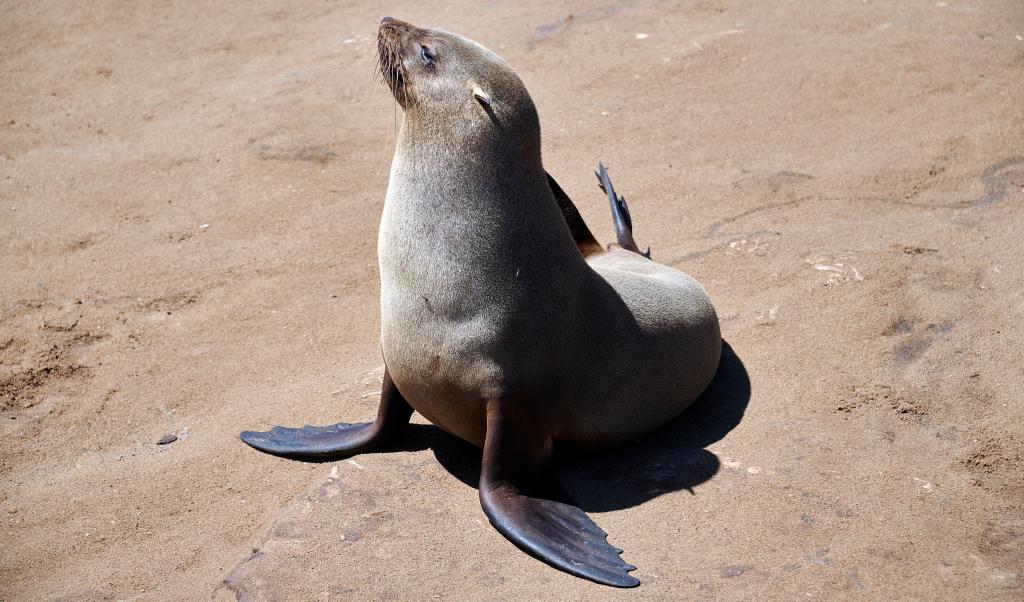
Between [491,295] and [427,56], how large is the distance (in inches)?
37.8

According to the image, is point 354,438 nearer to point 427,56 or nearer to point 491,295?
point 491,295

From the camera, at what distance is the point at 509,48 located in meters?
8.70

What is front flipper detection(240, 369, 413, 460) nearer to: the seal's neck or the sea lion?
the sea lion

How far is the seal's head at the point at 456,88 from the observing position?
379cm

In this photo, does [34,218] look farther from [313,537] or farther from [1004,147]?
[1004,147]

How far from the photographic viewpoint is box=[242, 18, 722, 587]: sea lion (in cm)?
378

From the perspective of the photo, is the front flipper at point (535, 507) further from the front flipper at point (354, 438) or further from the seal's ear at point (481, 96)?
the seal's ear at point (481, 96)

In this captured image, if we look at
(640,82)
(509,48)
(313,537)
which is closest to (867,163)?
(640,82)

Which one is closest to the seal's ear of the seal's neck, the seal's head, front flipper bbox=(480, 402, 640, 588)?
the seal's head

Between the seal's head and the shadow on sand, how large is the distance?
4.35 ft

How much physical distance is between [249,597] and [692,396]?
6.74 ft

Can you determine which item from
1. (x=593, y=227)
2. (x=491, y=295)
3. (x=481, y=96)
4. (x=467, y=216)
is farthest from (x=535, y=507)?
(x=593, y=227)

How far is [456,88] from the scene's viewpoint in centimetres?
382

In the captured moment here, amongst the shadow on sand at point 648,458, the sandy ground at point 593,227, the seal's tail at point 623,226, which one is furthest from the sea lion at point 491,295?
the seal's tail at point 623,226
